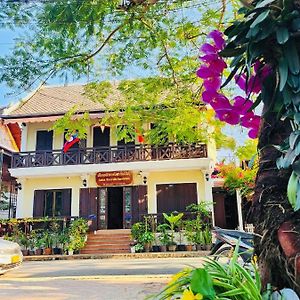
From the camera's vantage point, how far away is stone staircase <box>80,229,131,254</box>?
14.8 m

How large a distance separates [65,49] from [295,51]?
3.64 m

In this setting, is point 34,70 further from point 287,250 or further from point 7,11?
point 287,250

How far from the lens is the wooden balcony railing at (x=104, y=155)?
1645 cm

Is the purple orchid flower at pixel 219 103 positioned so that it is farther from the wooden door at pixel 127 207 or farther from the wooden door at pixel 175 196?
the wooden door at pixel 127 207

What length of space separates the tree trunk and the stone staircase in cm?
1358

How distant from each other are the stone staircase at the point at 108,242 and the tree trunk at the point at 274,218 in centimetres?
1358

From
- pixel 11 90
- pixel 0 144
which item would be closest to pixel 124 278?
pixel 11 90

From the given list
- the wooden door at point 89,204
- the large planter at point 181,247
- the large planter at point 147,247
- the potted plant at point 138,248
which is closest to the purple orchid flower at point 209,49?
the potted plant at point 138,248

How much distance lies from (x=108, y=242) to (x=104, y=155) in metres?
3.96

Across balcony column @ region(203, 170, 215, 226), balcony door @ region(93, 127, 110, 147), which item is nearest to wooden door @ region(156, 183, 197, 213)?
balcony column @ region(203, 170, 215, 226)

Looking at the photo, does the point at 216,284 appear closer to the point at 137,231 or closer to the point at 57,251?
the point at 137,231

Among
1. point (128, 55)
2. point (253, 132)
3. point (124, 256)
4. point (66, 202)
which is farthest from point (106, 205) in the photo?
point (253, 132)

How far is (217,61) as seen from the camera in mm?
1727

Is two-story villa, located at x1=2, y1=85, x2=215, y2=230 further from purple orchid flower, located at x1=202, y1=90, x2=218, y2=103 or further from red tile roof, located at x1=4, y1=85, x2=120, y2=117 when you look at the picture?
purple orchid flower, located at x1=202, y1=90, x2=218, y2=103
